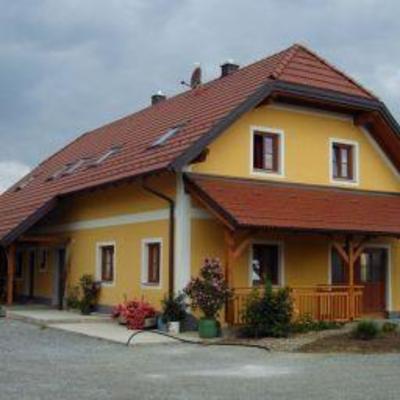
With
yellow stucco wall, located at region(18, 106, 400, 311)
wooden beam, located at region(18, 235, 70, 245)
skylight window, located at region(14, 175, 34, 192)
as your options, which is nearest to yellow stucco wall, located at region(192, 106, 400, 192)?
yellow stucco wall, located at region(18, 106, 400, 311)

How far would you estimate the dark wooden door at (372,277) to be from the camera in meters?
Answer: 21.7

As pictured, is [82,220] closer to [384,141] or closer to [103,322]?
[103,322]

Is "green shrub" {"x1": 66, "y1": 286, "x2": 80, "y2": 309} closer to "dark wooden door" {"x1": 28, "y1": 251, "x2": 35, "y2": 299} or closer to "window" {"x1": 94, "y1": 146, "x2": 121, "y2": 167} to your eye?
"window" {"x1": 94, "y1": 146, "x2": 121, "y2": 167}

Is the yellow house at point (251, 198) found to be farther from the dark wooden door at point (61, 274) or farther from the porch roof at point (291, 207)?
the dark wooden door at point (61, 274)

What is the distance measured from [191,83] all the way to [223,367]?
15520 millimetres

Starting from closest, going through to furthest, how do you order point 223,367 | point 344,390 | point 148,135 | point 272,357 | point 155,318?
point 344,390 < point 223,367 < point 272,357 < point 155,318 < point 148,135

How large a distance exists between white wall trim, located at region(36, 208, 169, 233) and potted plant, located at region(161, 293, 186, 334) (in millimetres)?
2048

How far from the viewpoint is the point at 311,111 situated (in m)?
21.4

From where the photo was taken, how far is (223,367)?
42.2 feet

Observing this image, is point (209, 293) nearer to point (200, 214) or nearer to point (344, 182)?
point (200, 214)

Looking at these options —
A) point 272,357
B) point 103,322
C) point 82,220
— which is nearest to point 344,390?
point 272,357

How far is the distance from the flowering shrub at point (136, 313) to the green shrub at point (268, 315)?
2744 mm

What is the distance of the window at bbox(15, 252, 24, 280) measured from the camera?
28.9 m

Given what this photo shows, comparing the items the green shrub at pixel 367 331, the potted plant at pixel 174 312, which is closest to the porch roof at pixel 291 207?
the potted plant at pixel 174 312
